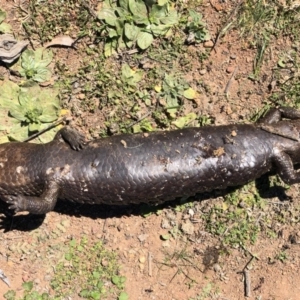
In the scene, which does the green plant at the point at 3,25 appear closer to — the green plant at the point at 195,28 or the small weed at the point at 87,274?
the green plant at the point at 195,28

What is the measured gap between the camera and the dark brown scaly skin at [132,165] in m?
5.99

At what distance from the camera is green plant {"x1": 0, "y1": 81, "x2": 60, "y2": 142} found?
6738 millimetres

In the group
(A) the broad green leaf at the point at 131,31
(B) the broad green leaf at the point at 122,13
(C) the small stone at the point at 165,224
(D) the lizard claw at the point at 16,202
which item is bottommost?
(C) the small stone at the point at 165,224

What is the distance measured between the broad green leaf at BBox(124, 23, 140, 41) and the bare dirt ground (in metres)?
0.71

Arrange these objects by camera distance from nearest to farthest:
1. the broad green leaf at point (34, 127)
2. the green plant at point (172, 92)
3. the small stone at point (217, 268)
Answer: the broad green leaf at point (34, 127), the green plant at point (172, 92), the small stone at point (217, 268)

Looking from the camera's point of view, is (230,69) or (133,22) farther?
(230,69)

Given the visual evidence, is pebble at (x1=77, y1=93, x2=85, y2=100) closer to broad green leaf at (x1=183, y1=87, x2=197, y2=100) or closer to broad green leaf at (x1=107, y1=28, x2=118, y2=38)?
broad green leaf at (x1=107, y1=28, x2=118, y2=38)

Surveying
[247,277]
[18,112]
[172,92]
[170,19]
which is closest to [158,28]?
[170,19]

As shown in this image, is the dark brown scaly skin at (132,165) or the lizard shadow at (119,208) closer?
the dark brown scaly skin at (132,165)

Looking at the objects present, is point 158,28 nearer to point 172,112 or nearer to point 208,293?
point 172,112

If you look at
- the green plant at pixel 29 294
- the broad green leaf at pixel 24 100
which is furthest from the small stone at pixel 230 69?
the green plant at pixel 29 294

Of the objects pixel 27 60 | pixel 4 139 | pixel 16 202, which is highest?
pixel 27 60

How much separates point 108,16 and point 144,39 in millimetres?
580

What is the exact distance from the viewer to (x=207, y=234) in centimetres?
701
